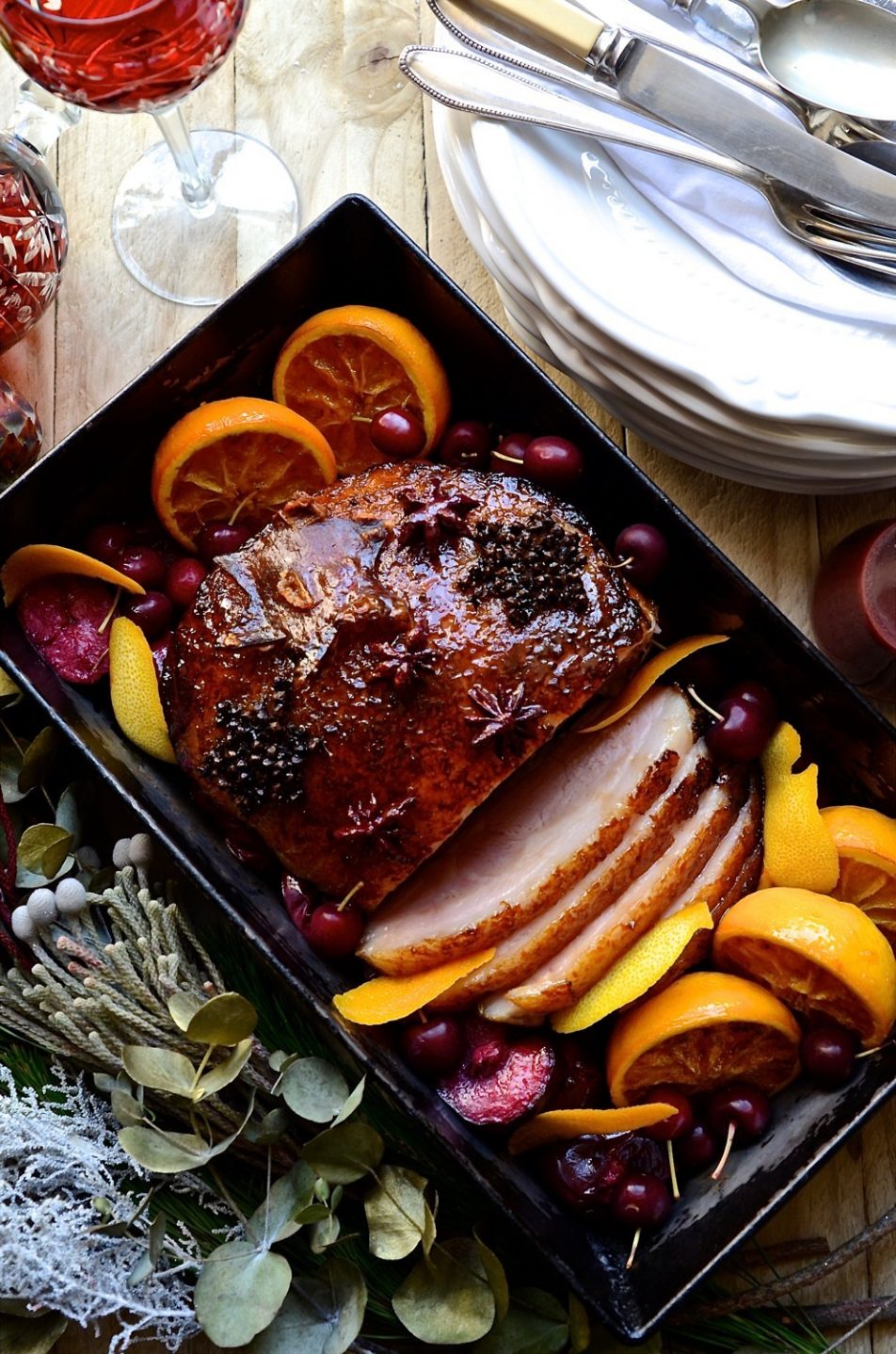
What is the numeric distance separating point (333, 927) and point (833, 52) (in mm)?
1581

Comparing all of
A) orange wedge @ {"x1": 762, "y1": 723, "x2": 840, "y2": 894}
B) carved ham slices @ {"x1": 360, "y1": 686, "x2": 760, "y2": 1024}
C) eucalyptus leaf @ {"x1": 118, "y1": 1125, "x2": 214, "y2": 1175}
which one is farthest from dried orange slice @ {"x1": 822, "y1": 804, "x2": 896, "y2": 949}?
eucalyptus leaf @ {"x1": 118, "y1": 1125, "x2": 214, "y2": 1175}

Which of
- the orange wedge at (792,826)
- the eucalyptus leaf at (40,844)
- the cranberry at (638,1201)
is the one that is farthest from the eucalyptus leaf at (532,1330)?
the eucalyptus leaf at (40,844)

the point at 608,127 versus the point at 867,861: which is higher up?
the point at 608,127

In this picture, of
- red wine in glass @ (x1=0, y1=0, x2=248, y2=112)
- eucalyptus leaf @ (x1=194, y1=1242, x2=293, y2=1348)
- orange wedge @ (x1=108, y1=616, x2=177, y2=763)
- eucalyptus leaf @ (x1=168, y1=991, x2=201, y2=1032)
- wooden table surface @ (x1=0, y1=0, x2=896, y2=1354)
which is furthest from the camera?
wooden table surface @ (x1=0, y1=0, x2=896, y2=1354)

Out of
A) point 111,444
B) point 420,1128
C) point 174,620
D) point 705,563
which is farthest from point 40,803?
point 705,563

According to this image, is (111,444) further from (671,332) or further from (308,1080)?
(308,1080)

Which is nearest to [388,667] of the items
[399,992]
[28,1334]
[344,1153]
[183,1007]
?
[399,992]

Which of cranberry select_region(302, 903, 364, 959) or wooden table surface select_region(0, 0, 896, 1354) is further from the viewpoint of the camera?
wooden table surface select_region(0, 0, 896, 1354)

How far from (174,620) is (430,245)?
840 mm

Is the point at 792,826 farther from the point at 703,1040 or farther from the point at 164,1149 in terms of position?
the point at 164,1149

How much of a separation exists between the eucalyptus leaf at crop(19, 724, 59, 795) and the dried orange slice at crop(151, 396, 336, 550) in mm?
395

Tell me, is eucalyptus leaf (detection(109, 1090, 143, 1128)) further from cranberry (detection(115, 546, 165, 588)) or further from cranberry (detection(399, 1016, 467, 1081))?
cranberry (detection(115, 546, 165, 588))

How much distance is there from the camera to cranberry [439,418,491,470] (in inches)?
89.1

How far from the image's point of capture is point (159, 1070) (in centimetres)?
202
